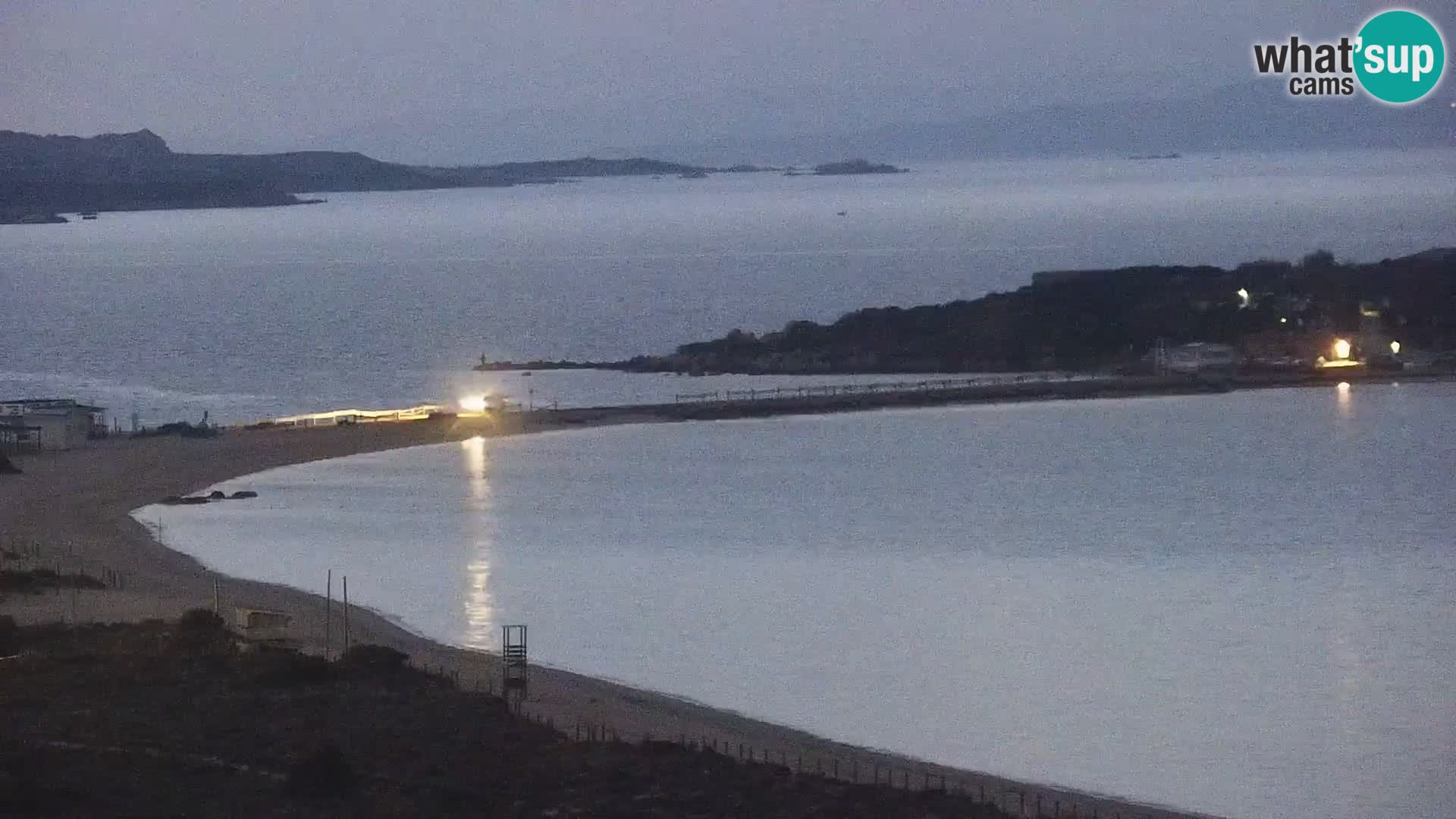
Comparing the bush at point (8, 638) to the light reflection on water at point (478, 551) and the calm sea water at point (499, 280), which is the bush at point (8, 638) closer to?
the light reflection on water at point (478, 551)

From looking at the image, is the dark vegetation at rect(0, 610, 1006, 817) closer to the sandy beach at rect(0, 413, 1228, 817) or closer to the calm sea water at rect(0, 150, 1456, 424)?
the sandy beach at rect(0, 413, 1228, 817)

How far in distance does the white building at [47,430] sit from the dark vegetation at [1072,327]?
17.4 meters

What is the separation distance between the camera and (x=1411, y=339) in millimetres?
51344

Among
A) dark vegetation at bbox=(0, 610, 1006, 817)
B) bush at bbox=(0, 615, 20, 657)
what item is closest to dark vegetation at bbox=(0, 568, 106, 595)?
bush at bbox=(0, 615, 20, 657)

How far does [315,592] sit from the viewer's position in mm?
24453

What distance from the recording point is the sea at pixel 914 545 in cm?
1847

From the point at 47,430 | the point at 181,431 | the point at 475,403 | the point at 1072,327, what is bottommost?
the point at 181,431

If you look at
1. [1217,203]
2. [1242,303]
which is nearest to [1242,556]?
[1242,303]

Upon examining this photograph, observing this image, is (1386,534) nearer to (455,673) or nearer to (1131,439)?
(1131,439)

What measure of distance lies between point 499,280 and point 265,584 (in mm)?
69280

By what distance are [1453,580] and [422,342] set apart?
142ft

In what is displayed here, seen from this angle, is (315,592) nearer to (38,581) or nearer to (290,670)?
(38,581)

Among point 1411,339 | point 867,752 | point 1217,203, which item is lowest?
point 867,752

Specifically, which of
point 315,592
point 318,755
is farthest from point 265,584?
point 318,755
